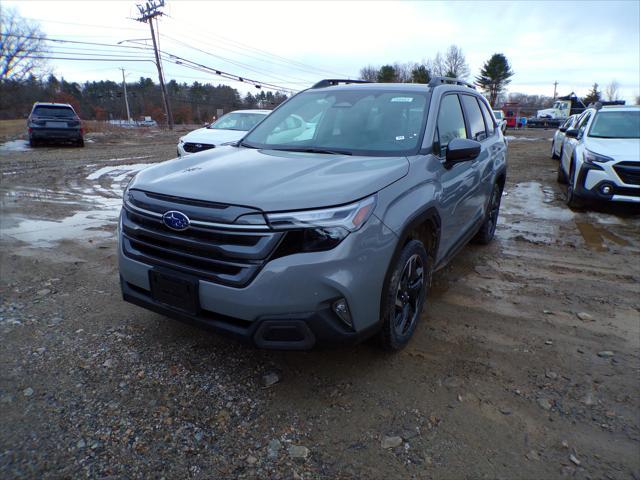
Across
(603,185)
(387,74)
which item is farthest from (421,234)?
(387,74)

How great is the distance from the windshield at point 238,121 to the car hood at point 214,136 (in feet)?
1.76

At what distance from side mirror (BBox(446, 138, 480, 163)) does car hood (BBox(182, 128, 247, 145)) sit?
672 cm

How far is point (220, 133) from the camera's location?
982 centimetres

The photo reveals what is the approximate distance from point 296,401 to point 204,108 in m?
71.0

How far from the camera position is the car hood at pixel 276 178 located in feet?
7.54

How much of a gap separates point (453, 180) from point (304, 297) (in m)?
1.88

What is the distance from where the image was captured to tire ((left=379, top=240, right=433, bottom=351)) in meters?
2.64

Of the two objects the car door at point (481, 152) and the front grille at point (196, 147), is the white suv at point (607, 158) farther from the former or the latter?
the front grille at point (196, 147)

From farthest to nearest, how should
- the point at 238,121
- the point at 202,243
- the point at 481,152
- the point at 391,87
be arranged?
the point at 238,121, the point at 481,152, the point at 391,87, the point at 202,243

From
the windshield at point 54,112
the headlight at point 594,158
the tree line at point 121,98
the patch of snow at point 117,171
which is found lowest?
the patch of snow at point 117,171

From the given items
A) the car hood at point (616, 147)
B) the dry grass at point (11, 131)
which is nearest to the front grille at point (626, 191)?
the car hood at point (616, 147)

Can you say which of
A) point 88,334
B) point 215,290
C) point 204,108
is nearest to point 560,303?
point 215,290

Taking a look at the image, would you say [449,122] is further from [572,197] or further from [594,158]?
[572,197]

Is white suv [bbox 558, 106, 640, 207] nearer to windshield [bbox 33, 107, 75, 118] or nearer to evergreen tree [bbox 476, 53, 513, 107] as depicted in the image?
windshield [bbox 33, 107, 75, 118]
